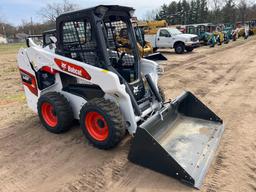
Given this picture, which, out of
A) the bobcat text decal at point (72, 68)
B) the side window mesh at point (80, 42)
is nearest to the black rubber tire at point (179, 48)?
the side window mesh at point (80, 42)

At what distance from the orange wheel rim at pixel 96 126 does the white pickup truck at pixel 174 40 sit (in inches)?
585

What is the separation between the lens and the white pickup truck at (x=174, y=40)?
1797 centimetres

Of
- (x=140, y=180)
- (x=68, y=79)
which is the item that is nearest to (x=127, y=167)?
(x=140, y=180)

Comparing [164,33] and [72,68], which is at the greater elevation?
[164,33]

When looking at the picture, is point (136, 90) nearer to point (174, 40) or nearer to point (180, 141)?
A: point (180, 141)

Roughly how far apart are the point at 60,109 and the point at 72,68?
77cm

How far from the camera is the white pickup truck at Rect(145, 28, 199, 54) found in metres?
18.0

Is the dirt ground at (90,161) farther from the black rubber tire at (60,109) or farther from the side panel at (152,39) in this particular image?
the side panel at (152,39)

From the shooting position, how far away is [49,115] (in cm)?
500

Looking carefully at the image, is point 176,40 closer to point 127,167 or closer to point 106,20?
point 106,20

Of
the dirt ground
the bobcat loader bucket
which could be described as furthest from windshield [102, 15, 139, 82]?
the dirt ground

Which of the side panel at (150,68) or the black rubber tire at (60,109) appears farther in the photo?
the side panel at (150,68)

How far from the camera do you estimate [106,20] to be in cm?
456

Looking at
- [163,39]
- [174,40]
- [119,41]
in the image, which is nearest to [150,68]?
[119,41]
